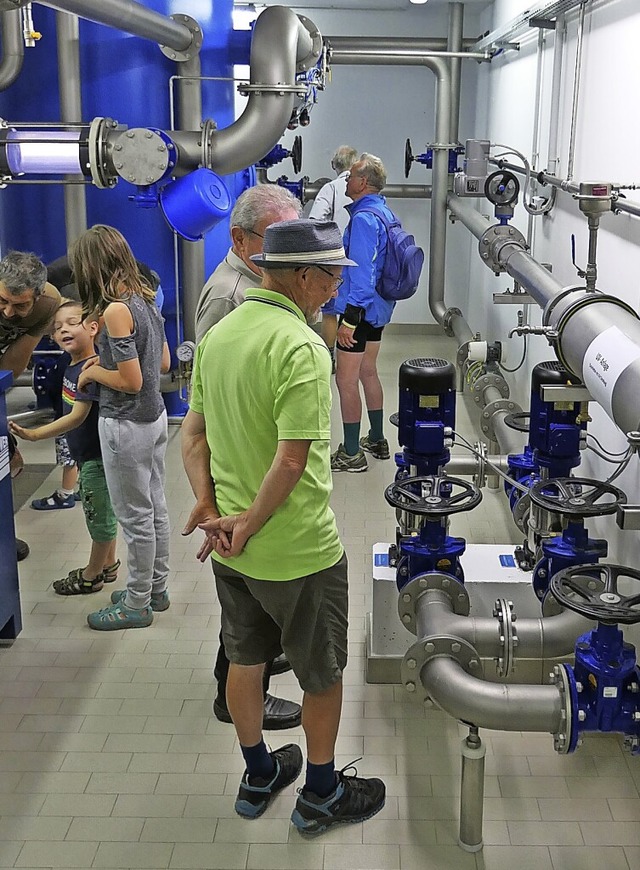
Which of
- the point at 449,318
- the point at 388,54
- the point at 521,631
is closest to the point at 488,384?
the point at 449,318

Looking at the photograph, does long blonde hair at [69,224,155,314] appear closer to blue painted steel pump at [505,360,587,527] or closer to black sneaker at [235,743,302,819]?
blue painted steel pump at [505,360,587,527]

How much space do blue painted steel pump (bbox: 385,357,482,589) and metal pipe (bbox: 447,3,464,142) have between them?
4.69m

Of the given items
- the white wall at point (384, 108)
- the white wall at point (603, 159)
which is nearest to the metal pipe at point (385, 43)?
the white wall at point (384, 108)

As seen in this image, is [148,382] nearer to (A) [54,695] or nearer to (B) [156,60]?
(A) [54,695]

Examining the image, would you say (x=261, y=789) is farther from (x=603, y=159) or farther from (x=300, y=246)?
(x=603, y=159)

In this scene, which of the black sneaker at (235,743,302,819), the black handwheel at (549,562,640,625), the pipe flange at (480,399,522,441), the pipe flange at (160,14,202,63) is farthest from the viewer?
the pipe flange at (160,14,202,63)

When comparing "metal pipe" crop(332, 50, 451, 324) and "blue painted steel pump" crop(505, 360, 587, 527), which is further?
"metal pipe" crop(332, 50, 451, 324)

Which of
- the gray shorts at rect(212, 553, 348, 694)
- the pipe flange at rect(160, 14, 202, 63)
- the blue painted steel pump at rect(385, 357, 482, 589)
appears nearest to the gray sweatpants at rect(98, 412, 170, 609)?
the blue painted steel pump at rect(385, 357, 482, 589)

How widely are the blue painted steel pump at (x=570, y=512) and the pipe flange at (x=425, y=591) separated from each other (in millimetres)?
224

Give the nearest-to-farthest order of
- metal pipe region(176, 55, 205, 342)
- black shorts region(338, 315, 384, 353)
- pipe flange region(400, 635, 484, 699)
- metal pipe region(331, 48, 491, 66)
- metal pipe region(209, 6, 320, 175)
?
1. pipe flange region(400, 635, 484, 699)
2. metal pipe region(209, 6, 320, 175)
3. black shorts region(338, 315, 384, 353)
4. metal pipe region(176, 55, 205, 342)
5. metal pipe region(331, 48, 491, 66)

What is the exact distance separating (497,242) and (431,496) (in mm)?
1695

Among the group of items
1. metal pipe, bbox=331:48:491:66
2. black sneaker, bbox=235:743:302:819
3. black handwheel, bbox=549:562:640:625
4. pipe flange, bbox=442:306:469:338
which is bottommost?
black sneaker, bbox=235:743:302:819

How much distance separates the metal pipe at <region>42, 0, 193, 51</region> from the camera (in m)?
3.04

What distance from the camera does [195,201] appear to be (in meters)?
4.20
